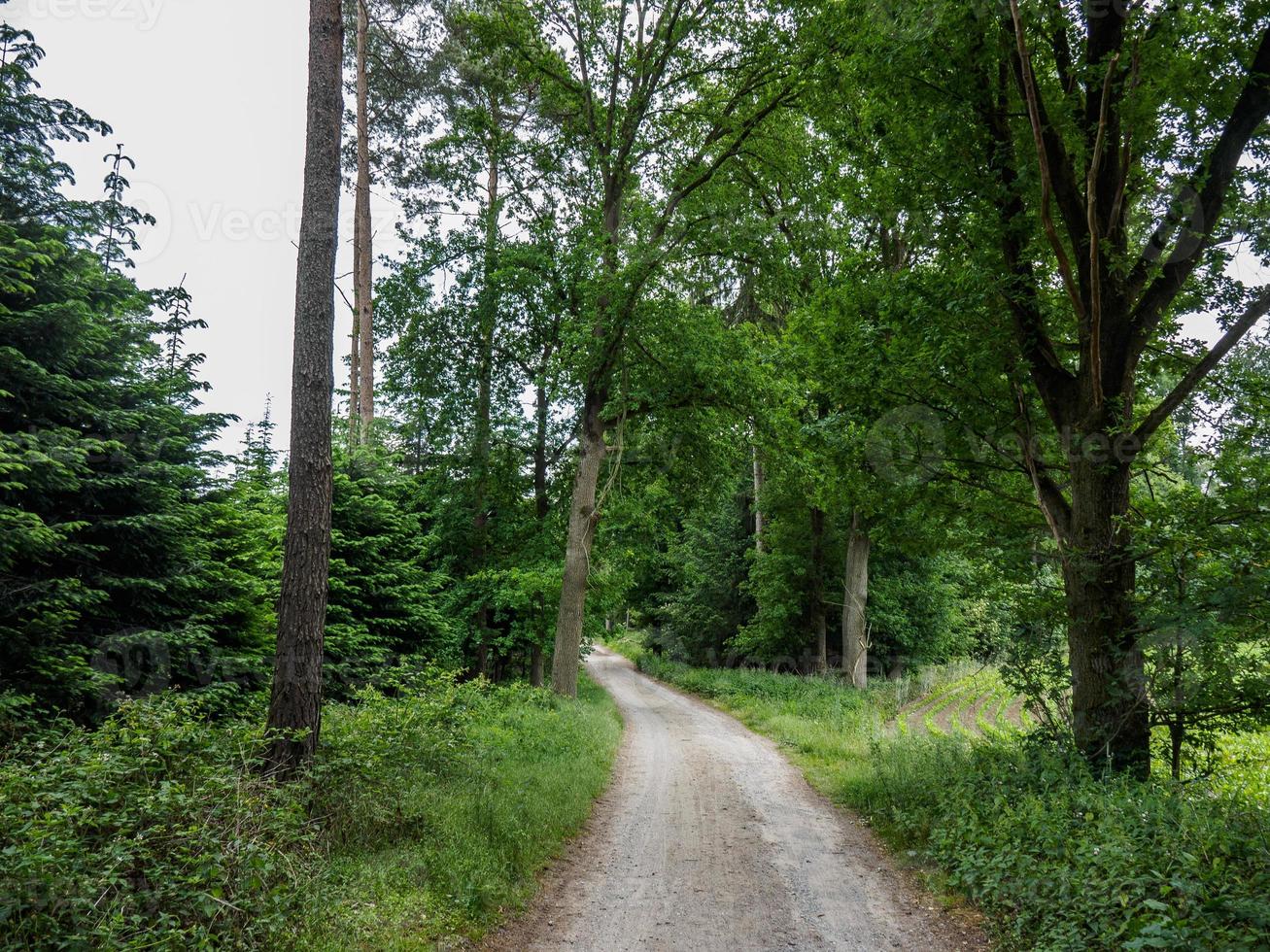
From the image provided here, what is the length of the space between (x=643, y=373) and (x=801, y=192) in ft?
16.7

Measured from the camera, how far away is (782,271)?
15188mm

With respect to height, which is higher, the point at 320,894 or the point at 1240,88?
the point at 1240,88

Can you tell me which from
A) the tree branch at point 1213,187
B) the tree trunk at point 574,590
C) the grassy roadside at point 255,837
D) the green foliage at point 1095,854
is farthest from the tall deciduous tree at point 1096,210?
the tree trunk at point 574,590

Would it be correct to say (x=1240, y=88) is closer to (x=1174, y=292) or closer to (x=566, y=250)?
(x=1174, y=292)

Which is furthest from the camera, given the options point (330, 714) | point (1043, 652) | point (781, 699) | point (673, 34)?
point (781, 699)

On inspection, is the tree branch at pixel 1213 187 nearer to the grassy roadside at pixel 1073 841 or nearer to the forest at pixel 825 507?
the forest at pixel 825 507

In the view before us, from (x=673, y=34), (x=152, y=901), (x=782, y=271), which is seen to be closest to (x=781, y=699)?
(x=782, y=271)

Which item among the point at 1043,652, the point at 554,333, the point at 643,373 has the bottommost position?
the point at 1043,652

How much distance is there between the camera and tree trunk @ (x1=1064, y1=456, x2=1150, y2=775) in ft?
21.7

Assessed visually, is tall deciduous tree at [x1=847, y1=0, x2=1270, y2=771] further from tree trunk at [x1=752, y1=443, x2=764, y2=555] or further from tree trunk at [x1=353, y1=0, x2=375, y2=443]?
tree trunk at [x1=752, y1=443, x2=764, y2=555]

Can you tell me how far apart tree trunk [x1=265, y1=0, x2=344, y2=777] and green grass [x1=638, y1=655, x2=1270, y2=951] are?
5582 millimetres

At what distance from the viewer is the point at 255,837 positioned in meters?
4.27

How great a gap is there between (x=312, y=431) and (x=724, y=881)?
5397mm

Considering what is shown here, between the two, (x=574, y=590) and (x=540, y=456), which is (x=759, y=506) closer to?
(x=540, y=456)
